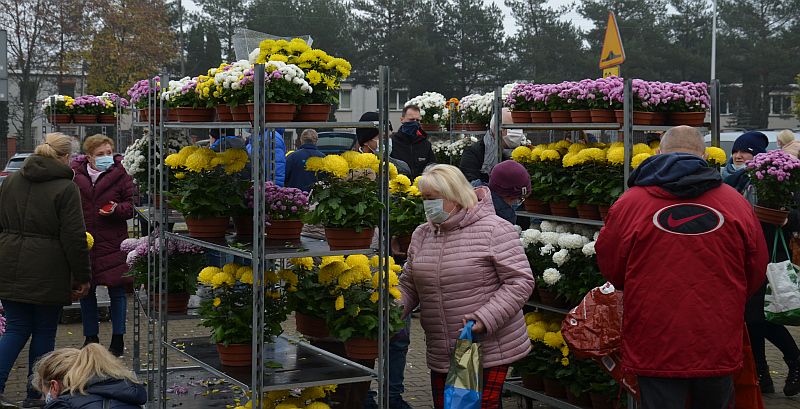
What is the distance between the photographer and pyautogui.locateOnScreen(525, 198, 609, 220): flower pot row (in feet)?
21.4

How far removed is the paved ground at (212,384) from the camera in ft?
22.6

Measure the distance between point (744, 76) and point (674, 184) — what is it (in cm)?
5387

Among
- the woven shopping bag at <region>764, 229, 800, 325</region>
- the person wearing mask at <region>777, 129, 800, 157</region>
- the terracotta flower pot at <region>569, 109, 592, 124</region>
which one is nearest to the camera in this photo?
the terracotta flower pot at <region>569, 109, 592, 124</region>

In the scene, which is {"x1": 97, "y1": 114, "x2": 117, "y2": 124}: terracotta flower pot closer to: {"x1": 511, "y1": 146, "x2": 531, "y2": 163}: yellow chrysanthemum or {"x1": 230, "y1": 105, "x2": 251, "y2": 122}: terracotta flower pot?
{"x1": 511, "y1": 146, "x2": 531, "y2": 163}: yellow chrysanthemum

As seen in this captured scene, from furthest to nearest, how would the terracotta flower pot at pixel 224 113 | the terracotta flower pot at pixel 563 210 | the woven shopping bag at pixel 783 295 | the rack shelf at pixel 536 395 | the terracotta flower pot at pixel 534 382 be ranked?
the woven shopping bag at pixel 783 295
the terracotta flower pot at pixel 534 382
the terracotta flower pot at pixel 563 210
the rack shelf at pixel 536 395
the terracotta flower pot at pixel 224 113

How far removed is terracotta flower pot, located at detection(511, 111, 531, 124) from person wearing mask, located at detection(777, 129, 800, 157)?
2892 mm

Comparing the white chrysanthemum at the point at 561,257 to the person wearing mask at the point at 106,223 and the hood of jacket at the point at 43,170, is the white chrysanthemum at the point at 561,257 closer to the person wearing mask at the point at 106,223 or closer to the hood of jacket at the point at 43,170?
the hood of jacket at the point at 43,170

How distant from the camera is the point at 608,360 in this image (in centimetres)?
540

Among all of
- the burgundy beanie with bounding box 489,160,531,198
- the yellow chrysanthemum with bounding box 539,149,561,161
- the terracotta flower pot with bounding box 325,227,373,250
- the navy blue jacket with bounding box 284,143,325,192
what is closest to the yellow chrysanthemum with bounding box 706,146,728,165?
the yellow chrysanthemum with bounding box 539,149,561,161

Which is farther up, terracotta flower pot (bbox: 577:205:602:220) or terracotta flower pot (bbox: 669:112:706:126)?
terracotta flower pot (bbox: 669:112:706:126)

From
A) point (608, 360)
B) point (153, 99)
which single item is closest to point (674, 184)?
point (608, 360)

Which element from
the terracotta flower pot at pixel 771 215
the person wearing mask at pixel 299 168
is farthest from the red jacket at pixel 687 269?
the person wearing mask at pixel 299 168

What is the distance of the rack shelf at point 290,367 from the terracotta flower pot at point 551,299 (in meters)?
1.64

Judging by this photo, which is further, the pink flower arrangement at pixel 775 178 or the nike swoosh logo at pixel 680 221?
the pink flower arrangement at pixel 775 178
